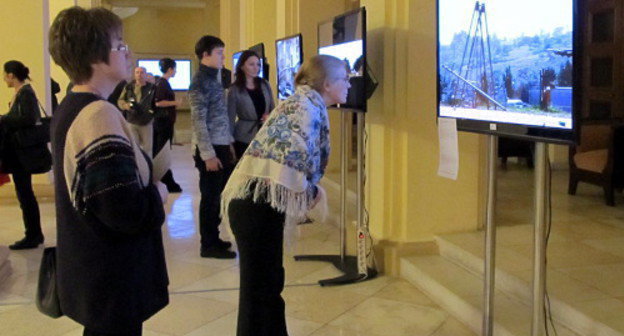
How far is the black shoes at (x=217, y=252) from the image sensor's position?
5.26 metres

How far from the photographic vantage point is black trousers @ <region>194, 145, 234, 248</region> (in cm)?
512

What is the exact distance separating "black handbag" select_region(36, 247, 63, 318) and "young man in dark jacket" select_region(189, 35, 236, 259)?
2845 mm

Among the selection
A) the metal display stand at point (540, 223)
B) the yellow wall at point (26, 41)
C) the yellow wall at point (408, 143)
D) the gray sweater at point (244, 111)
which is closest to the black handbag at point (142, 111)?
the yellow wall at point (26, 41)

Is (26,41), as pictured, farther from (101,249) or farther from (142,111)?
(101,249)

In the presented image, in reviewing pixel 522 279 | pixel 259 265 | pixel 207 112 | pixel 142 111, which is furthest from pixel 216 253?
pixel 142 111

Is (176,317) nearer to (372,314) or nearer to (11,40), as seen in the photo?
(372,314)

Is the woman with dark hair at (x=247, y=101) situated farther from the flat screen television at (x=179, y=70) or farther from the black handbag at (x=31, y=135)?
the flat screen television at (x=179, y=70)

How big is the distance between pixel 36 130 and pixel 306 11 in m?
3.68

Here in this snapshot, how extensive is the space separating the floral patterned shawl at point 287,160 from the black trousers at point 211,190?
202 centimetres

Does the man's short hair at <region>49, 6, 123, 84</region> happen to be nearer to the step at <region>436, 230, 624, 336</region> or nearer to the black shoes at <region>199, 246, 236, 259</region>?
the step at <region>436, 230, 624, 336</region>

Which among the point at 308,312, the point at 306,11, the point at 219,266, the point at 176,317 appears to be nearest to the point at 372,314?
the point at 308,312

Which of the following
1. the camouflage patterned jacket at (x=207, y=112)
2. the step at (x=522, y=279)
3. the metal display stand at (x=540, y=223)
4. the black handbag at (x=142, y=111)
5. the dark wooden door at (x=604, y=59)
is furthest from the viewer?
the black handbag at (x=142, y=111)

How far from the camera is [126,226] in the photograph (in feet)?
6.14

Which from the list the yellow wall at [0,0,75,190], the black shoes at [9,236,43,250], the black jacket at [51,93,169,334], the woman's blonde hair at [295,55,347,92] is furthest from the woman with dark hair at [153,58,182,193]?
the black jacket at [51,93,169,334]
